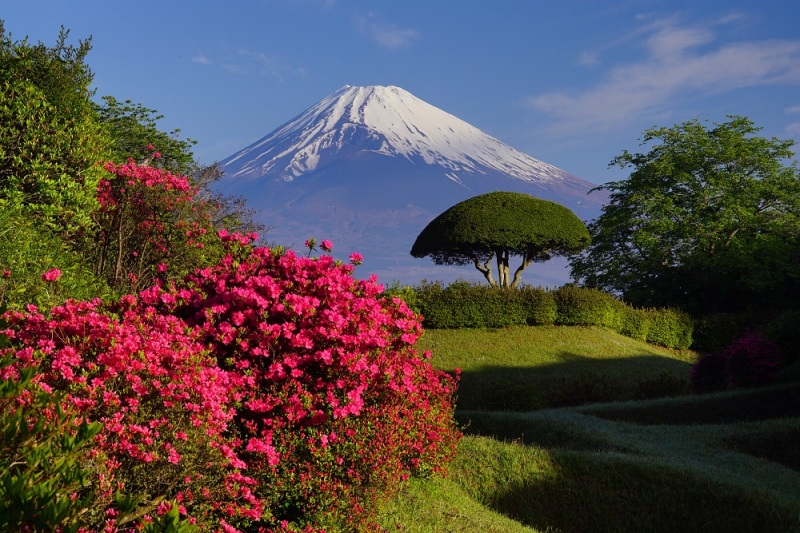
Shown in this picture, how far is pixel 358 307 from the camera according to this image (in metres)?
7.88

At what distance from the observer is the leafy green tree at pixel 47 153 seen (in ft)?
41.8

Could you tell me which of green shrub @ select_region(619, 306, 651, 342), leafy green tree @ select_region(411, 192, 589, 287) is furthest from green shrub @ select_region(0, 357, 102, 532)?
leafy green tree @ select_region(411, 192, 589, 287)

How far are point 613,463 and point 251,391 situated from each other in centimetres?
635

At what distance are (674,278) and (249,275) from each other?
32.0 meters

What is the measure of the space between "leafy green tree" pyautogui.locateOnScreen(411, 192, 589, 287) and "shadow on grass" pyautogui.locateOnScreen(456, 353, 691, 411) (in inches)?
384

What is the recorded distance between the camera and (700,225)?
121 ft

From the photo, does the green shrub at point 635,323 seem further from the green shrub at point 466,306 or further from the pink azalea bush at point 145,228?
the pink azalea bush at point 145,228

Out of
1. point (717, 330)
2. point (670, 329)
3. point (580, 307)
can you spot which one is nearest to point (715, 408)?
point (580, 307)

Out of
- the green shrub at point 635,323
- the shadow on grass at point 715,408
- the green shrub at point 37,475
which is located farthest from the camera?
the green shrub at point 635,323

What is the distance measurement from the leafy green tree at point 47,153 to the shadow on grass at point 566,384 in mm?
11153

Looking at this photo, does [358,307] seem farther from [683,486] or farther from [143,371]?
[683,486]

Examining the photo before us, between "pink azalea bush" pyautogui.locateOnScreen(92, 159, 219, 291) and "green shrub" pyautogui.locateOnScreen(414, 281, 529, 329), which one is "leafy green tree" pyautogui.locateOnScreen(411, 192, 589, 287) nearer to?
"green shrub" pyautogui.locateOnScreen(414, 281, 529, 329)

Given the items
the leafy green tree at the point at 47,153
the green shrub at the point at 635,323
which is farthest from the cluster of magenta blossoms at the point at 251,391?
the green shrub at the point at 635,323

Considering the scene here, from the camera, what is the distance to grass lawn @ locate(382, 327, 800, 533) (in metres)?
9.31
